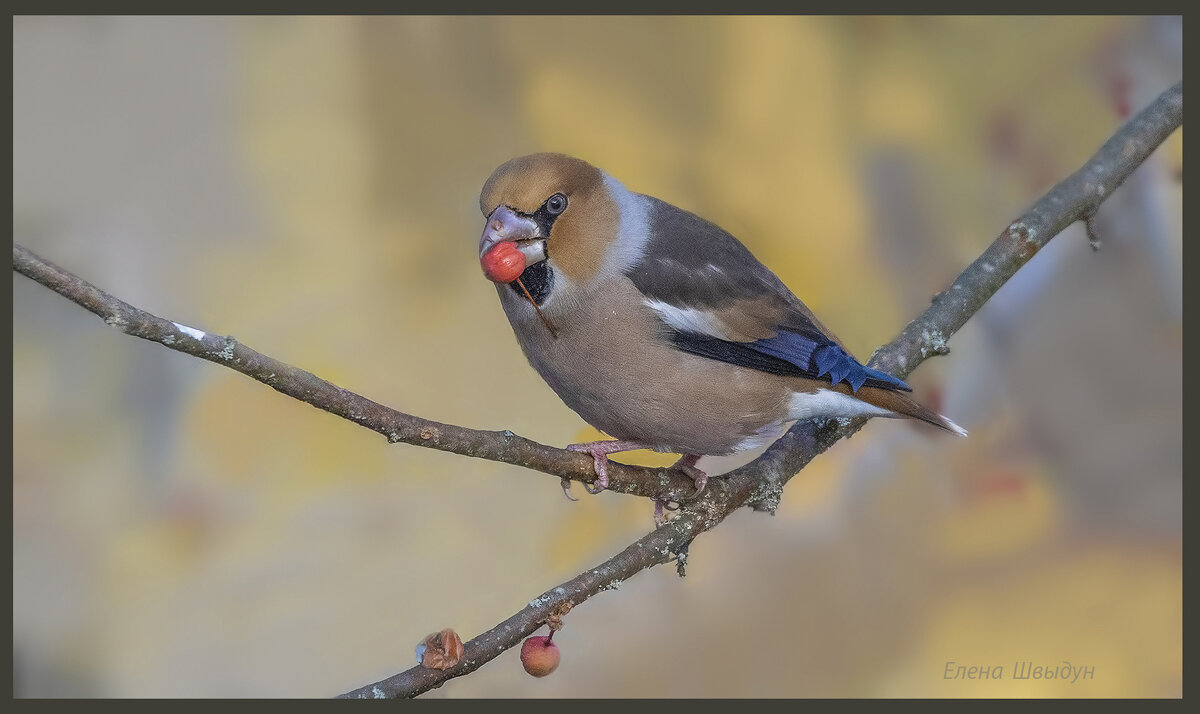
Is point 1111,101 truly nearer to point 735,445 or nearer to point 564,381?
point 735,445

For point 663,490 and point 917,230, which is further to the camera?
point 917,230

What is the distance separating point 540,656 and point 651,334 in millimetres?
938

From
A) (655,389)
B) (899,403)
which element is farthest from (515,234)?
(899,403)

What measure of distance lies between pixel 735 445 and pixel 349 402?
1.34 metres

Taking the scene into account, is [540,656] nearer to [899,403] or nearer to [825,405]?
[825,405]

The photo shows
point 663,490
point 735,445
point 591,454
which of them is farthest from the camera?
point 735,445

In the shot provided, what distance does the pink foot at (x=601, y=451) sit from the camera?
2.66 m

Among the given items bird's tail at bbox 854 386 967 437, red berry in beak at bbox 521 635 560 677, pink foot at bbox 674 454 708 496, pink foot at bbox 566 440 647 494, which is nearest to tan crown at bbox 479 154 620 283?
pink foot at bbox 566 440 647 494

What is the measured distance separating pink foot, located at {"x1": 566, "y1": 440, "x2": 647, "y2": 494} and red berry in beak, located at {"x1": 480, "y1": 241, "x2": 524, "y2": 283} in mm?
470

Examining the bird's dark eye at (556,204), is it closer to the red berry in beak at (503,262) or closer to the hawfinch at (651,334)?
the hawfinch at (651,334)

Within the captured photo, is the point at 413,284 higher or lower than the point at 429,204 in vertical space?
lower

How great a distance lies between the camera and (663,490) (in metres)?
2.89

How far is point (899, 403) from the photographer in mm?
3039

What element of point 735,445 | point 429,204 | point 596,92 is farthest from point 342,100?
point 735,445
